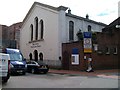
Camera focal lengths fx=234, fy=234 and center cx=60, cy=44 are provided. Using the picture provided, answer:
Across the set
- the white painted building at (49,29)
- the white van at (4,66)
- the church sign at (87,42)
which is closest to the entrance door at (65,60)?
the white painted building at (49,29)

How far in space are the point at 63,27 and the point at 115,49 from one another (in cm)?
793

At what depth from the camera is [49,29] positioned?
115 feet

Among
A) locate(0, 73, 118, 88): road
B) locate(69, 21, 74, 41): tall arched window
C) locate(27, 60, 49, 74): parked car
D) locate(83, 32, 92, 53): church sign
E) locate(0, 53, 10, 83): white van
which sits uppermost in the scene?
locate(69, 21, 74, 41): tall arched window

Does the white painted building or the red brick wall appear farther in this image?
the white painted building

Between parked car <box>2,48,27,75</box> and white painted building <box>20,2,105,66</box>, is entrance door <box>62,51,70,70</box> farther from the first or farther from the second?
parked car <box>2,48,27,75</box>

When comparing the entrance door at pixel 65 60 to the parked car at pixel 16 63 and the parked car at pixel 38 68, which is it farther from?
the parked car at pixel 16 63

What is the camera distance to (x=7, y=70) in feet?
45.5

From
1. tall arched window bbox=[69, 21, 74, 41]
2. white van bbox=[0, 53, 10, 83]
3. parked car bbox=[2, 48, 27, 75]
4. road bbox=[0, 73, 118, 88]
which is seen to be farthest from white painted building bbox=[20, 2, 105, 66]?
white van bbox=[0, 53, 10, 83]

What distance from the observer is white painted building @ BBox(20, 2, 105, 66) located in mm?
33125

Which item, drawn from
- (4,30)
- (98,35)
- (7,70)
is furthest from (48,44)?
(4,30)

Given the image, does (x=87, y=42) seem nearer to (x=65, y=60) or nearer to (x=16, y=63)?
(x=65, y=60)

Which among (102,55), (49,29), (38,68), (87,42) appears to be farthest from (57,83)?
(49,29)

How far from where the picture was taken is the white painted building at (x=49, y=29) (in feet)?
109

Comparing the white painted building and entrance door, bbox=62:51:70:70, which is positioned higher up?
the white painted building
